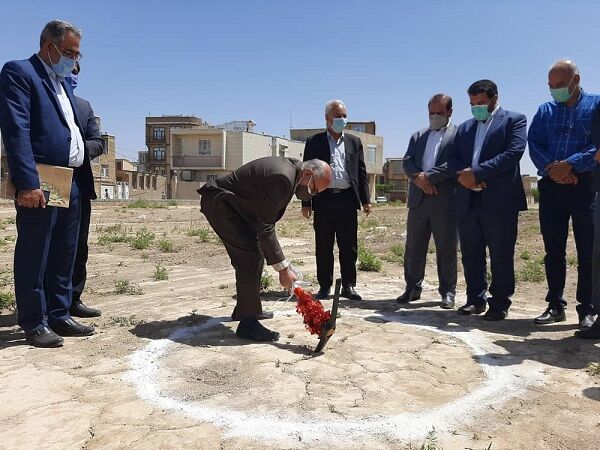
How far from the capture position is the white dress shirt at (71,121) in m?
4.66

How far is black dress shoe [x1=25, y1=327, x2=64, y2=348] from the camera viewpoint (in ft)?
14.4

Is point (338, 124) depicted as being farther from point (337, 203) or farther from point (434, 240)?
point (434, 240)

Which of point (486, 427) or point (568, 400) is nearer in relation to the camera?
point (486, 427)

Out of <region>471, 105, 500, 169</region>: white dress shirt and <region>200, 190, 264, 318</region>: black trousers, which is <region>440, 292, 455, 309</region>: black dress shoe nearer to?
<region>471, 105, 500, 169</region>: white dress shirt

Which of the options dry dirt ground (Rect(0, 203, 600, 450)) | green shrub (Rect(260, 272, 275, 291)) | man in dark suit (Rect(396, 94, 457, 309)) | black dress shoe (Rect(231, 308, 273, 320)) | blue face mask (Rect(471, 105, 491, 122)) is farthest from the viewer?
green shrub (Rect(260, 272, 275, 291))

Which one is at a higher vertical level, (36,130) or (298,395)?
(36,130)

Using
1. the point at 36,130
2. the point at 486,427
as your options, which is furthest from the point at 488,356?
the point at 36,130

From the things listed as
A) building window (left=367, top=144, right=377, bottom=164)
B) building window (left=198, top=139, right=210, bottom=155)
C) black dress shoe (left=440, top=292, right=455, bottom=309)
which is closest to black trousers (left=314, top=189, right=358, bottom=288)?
black dress shoe (left=440, top=292, right=455, bottom=309)

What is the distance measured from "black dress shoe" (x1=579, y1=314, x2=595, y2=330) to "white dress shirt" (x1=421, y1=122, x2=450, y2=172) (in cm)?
220

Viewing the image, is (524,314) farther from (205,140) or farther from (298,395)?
(205,140)

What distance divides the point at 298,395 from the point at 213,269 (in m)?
5.45

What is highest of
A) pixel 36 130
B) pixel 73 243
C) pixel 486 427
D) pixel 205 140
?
pixel 205 140

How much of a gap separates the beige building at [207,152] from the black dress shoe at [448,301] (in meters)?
49.1

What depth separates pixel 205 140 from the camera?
56531mm
